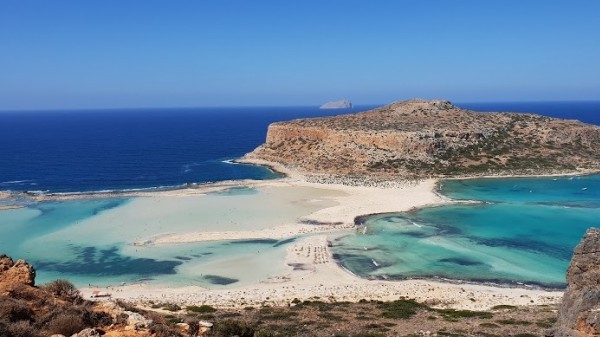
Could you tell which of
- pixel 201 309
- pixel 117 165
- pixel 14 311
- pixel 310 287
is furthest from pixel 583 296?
pixel 117 165

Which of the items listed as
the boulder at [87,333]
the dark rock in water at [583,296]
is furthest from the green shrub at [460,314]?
the boulder at [87,333]

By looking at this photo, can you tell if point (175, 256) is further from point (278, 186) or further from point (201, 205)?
point (278, 186)

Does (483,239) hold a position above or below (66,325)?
→ below

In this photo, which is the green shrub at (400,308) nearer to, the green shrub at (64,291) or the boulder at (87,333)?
the green shrub at (64,291)

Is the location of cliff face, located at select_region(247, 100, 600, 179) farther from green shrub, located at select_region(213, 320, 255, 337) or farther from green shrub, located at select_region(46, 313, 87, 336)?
green shrub, located at select_region(46, 313, 87, 336)

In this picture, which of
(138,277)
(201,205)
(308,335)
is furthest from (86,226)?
(308,335)

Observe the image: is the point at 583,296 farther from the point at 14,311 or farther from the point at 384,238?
the point at 384,238
